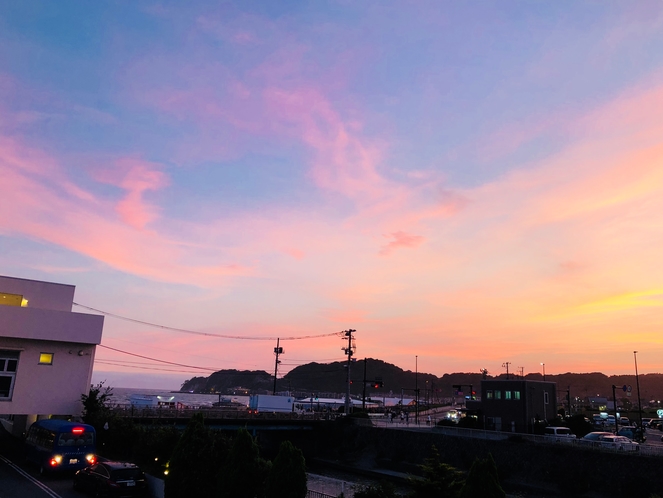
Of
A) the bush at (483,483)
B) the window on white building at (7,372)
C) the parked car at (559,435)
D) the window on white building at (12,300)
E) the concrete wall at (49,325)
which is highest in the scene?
the window on white building at (12,300)

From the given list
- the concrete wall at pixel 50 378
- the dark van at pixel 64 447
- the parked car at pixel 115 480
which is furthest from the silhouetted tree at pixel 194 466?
the concrete wall at pixel 50 378

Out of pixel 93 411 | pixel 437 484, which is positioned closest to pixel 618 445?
pixel 437 484

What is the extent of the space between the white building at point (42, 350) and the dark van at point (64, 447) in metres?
10.8

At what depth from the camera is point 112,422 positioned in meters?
40.7

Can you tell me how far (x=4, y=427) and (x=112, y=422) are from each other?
24.4 meters

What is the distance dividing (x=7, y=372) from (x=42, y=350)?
113 inches

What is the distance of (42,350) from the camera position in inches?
1657

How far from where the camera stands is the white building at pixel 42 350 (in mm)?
40500

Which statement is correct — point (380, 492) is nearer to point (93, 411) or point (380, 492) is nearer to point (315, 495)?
point (315, 495)

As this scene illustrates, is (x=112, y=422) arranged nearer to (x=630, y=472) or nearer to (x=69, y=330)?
(x=69, y=330)

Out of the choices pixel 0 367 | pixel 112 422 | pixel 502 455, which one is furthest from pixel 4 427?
pixel 502 455

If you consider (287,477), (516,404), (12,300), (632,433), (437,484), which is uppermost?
(12,300)

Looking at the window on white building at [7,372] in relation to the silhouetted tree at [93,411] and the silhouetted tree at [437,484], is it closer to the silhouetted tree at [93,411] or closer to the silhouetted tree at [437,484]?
the silhouetted tree at [93,411]

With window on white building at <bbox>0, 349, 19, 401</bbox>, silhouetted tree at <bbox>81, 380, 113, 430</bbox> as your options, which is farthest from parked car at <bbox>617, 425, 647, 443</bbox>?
window on white building at <bbox>0, 349, 19, 401</bbox>
